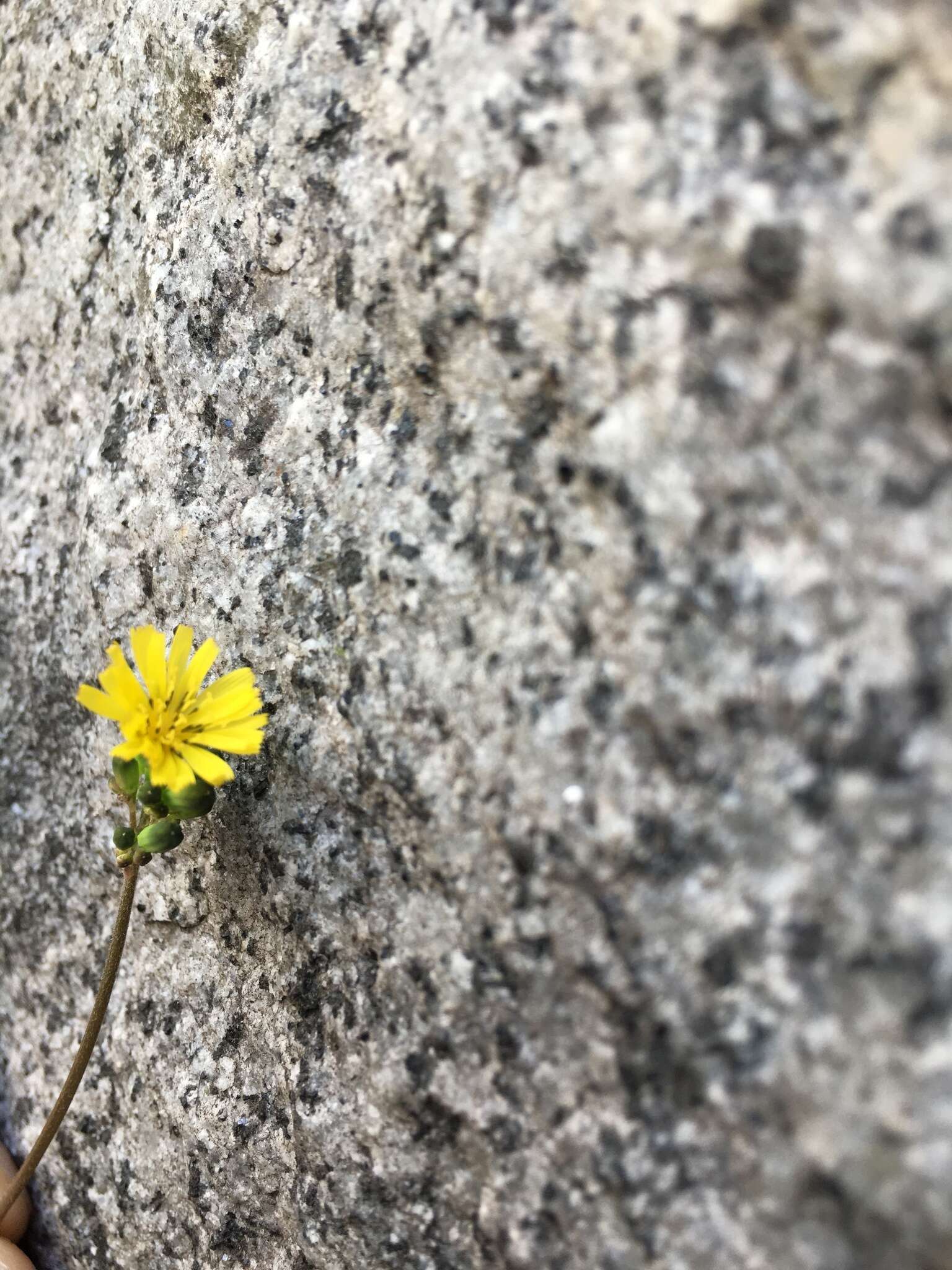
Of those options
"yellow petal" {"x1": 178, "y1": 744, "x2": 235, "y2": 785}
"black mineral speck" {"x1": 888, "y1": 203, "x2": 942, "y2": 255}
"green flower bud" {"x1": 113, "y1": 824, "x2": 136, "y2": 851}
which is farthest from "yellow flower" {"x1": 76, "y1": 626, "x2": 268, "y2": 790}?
"black mineral speck" {"x1": 888, "y1": 203, "x2": 942, "y2": 255}

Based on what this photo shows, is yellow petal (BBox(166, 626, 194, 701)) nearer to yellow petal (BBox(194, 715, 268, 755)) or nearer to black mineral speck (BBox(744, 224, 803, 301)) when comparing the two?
yellow petal (BBox(194, 715, 268, 755))

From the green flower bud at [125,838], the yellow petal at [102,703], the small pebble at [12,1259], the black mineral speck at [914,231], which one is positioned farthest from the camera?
the small pebble at [12,1259]

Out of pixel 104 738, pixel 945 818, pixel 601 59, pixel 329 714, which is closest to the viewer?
pixel 945 818

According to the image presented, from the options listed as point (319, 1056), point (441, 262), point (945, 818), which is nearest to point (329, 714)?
point (319, 1056)

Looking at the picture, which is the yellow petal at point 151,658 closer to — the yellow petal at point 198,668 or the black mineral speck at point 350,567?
the yellow petal at point 198,668

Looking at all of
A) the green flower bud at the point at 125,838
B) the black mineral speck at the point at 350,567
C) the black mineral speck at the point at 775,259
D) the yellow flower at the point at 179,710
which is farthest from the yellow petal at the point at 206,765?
the black mineral speck at the point at 775,259

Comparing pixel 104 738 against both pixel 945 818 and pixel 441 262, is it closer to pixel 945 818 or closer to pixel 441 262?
pixel 441 262
